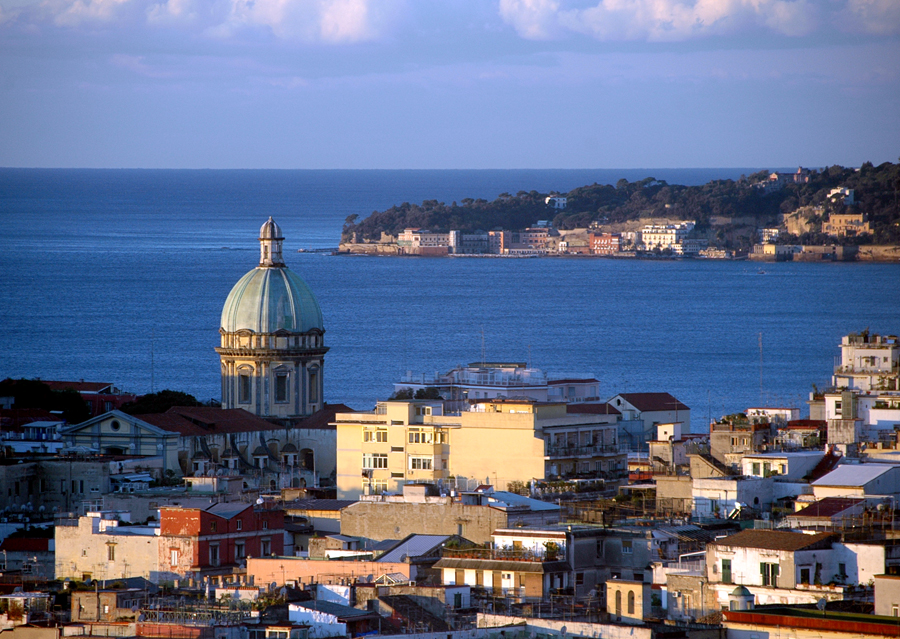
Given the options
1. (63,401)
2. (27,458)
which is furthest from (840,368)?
(63,401)

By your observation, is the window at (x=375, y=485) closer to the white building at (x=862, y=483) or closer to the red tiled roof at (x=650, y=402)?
the white building at (x=862, y=483)

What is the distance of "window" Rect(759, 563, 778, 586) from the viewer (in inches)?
1005

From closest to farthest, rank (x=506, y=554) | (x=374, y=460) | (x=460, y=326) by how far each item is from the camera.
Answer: (x=506, y=554), (x=374, y=460), (x=460, y=326)

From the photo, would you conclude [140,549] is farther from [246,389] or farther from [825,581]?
[246,389]

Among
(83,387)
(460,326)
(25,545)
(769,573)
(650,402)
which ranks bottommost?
(25,545)

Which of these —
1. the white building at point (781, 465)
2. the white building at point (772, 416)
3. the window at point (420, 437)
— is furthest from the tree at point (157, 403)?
the white building at point (781, 465)

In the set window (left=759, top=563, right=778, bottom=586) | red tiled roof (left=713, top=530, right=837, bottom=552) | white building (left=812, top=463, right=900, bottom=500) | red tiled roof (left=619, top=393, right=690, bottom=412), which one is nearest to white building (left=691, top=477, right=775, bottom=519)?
white building (left=812, top=463, right=900, bottom=500)

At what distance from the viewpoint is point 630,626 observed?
77.5 ft

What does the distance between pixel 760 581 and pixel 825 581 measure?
79 centimetres

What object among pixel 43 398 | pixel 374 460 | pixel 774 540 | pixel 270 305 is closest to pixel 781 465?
pixel 774 540

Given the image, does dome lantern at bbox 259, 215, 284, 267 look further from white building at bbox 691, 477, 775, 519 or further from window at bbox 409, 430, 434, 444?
white building at bbox 691, 477, 775, 519

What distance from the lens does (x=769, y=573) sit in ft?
83.8

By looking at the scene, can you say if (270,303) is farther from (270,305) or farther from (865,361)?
(865,361)

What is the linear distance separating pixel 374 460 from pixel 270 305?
1747 cm
